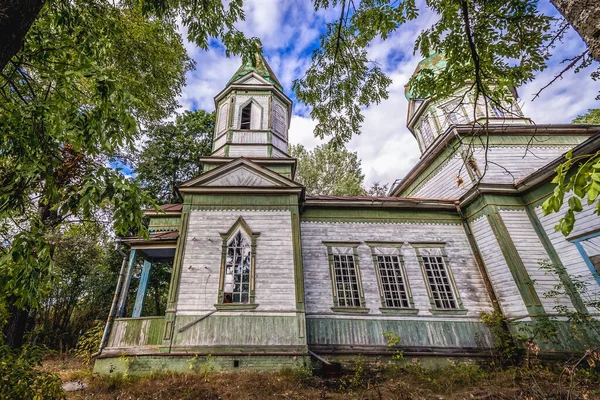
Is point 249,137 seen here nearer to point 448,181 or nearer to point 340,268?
point 340,268

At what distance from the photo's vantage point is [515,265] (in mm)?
8836

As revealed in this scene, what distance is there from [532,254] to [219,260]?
988 cm

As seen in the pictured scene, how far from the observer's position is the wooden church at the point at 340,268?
25.2 ft

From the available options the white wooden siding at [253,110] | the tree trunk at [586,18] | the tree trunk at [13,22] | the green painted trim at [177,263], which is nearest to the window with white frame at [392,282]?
the green painted trim at [177,263]

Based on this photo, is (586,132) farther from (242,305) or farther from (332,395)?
(242,305)

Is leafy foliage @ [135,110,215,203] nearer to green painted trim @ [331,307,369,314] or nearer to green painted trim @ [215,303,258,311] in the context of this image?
green painted trim @ [215,303,258,311]

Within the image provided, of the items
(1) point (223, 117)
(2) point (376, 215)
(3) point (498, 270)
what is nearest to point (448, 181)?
(2) point (376, 215)

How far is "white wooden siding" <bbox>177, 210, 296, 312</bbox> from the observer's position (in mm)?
8047

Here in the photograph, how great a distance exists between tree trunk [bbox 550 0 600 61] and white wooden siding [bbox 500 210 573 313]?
27.6 feet

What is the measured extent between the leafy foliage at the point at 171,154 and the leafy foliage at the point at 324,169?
9.20 meters

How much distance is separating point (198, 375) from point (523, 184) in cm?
1147

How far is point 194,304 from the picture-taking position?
791 centimetres

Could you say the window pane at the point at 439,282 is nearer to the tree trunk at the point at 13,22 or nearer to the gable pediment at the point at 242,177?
the gable pediment at the point at 242,177

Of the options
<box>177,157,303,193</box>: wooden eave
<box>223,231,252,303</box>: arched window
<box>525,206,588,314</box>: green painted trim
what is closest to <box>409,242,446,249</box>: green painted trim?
<box>525,206,588,314</box>: green painted trim
